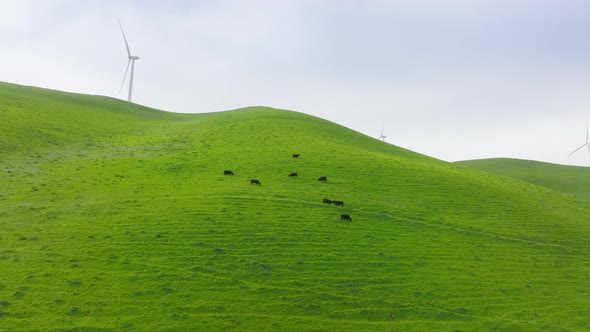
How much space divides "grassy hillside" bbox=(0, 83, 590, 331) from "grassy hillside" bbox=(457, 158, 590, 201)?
123ft

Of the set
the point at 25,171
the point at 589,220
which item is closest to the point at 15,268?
the point at 25,171

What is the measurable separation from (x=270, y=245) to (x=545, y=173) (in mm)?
79435

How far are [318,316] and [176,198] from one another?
43.3 ft

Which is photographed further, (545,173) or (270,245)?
(545,173)

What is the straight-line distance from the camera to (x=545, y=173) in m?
82.9

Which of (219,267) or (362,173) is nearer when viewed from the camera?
(219,267)

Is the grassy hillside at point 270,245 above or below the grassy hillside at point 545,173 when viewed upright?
below

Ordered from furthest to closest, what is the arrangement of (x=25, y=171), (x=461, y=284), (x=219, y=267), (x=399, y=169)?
(x=399, y=169) → (x=25, y=171) → (x=461, y=284) → (x=219, y=267)

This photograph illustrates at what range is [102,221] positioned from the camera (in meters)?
21.4

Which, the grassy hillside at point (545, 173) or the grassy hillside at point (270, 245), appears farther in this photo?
the grassy hillside at point (545, 173)

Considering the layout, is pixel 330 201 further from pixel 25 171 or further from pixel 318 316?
pixel 25 171

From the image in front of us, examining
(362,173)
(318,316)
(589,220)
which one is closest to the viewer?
(318,316)

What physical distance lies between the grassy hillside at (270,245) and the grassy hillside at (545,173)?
123 feet

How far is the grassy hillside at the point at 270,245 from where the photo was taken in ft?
50.1
